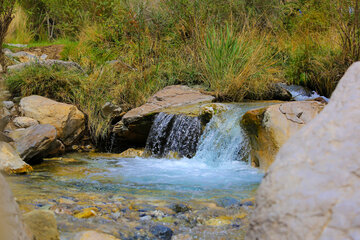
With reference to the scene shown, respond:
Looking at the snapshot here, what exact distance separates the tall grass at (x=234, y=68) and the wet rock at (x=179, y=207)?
149 inches

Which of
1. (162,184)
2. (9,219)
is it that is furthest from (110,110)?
(9,219)

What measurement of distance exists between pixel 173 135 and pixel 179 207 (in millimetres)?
2803

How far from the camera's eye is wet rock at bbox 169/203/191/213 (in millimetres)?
3117

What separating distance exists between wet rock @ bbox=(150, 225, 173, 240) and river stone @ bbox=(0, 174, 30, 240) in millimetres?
1090

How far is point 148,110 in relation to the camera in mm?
6414

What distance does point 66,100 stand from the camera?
673 cm

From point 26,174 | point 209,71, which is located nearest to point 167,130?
point 209,71

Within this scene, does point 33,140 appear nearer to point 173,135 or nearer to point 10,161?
point 10,161

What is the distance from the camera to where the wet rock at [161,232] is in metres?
2.60

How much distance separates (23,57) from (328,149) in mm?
8760

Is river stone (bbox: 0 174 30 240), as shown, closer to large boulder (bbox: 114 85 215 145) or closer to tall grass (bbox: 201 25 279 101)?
large boulder (bbox: 114 85 215 145)

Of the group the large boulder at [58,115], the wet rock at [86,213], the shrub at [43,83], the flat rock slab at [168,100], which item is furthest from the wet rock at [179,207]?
the shrub at [43,83]

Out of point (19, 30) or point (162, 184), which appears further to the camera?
point (19, 30)

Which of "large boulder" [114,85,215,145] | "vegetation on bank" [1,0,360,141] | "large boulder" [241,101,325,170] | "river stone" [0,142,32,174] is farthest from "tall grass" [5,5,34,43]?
"large boulder" [241,101,325,170]
